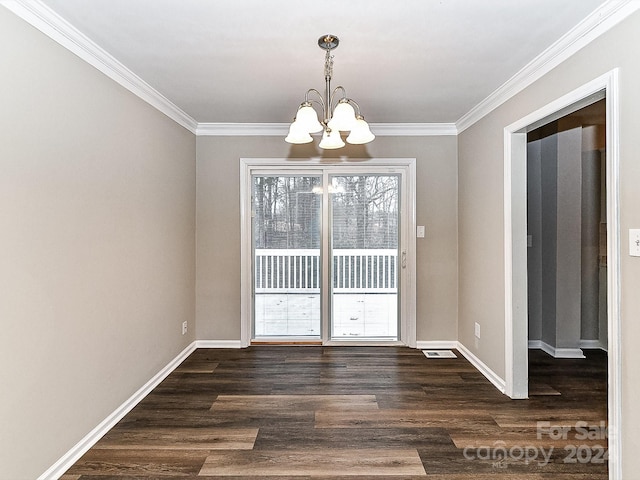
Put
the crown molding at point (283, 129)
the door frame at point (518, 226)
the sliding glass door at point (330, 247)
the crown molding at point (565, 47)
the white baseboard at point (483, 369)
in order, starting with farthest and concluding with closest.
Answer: the sliding glass door at point (330, 247) → the crown molding at point (283, 129) → the white baseboard at point (483, 369) → the door frame at point (518, 226) → the crown molding at point (565, 47)

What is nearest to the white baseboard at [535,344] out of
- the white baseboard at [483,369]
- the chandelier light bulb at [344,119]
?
the white baseboard at [483,369]

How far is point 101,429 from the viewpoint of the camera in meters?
2.40

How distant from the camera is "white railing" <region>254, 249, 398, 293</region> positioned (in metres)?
4.29

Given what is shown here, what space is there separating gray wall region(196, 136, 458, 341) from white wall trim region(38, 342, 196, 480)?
94cm

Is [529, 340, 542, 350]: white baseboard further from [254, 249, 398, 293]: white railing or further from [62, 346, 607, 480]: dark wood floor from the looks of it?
[254, 249, 398, 293]: white railing

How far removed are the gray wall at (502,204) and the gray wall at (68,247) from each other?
281cm

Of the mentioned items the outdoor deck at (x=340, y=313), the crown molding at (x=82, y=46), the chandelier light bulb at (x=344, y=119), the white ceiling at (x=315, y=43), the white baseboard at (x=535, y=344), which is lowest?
the white baseboard at (x=535, y=344)

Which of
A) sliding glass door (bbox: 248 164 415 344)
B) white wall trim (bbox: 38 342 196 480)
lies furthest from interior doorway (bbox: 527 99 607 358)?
white wall trim (bbox: 38 342 196 480)

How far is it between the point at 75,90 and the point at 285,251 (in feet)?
8.34

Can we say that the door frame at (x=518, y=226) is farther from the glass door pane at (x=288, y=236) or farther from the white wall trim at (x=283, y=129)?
the glass door pane at (x=288, y=236)

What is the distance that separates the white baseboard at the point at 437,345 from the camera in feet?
13.6

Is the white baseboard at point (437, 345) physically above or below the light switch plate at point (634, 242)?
below

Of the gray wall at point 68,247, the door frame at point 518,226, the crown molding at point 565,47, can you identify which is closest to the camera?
the gray wall at point 68,247

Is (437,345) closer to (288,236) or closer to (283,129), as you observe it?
(288,236)
